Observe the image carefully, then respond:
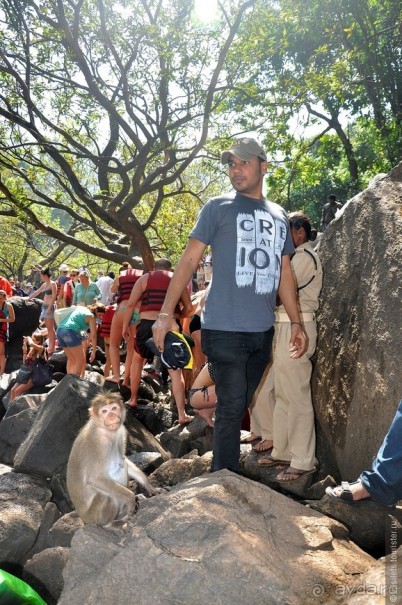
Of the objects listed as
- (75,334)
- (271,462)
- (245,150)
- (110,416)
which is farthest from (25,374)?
(245,150)

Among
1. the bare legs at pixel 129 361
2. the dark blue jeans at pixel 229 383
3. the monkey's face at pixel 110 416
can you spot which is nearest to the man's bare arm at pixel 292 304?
the dark blue jeans at pixel 229 383

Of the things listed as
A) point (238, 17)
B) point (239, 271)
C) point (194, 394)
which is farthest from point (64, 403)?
point (238, 17)

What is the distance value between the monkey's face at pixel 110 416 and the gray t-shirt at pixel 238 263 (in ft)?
2.45

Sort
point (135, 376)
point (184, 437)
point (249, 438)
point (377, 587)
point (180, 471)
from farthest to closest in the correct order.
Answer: point (135, 376), point (184, 437), point (249, 438), point (180, 471), point (377, 587)

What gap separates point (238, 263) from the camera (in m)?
3.84

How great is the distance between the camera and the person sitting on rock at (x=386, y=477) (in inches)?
121

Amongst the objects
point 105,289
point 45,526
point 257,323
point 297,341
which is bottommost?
point 45,526

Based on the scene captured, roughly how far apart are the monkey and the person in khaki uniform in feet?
4.49

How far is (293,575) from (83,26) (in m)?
12.4

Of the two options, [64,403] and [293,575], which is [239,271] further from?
[64,403]

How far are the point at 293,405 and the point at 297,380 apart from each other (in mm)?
190

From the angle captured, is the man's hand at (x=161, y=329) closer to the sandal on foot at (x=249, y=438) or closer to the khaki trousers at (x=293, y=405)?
the khaki trousers at (x=293, y=405)

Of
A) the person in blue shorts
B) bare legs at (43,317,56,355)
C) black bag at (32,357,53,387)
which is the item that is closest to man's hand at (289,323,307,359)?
the person in blue shorts

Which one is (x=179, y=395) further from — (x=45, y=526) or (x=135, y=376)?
(x=45, y=526)
